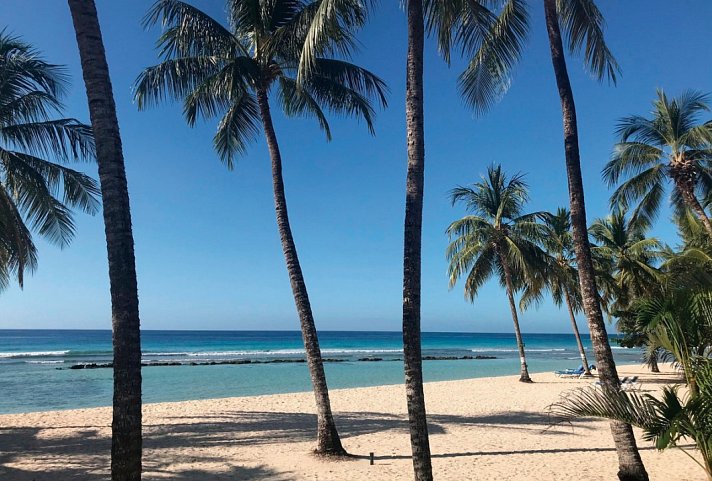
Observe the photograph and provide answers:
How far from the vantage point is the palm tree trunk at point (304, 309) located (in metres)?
8.20

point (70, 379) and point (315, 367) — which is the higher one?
point (315, 367)

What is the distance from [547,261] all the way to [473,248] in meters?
3.03

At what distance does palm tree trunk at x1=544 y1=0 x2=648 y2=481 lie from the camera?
6.17m

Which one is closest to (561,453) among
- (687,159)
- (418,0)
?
(418,0)

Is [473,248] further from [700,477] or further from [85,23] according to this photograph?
[85,23]

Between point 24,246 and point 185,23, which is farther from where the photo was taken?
point 24,246

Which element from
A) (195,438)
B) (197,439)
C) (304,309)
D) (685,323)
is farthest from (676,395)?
(195,438)

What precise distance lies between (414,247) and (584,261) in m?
2.94

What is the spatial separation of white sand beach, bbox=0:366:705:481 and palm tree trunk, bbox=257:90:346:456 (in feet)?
1.36

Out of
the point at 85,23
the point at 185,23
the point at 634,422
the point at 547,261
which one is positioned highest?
the point at 185,23

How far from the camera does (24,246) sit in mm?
10750

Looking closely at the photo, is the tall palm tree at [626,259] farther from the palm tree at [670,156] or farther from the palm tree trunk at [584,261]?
the palm tree trunk at [584,261]

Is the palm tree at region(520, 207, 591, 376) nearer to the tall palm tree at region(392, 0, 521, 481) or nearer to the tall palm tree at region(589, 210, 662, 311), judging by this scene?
the tall palm tree at region(589, 210, 662, 311)

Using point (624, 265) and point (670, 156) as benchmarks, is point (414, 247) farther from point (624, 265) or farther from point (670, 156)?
point (624, 265)
